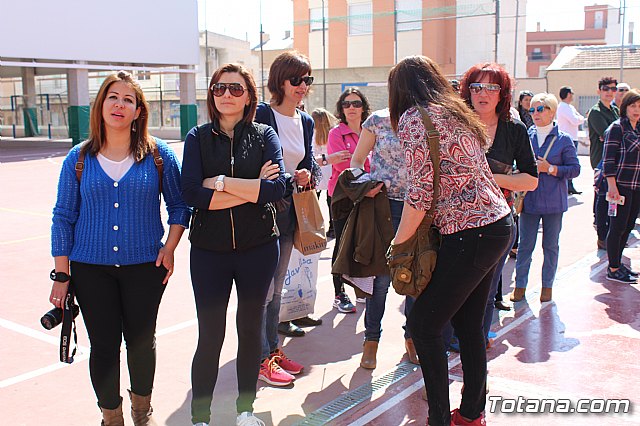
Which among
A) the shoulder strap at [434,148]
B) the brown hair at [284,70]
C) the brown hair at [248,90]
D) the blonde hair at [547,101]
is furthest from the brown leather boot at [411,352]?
the blonde hair at [547,101]

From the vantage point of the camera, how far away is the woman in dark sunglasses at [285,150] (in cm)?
425

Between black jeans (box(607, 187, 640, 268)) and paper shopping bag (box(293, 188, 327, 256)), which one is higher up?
paper shopping bag (box(293, 188, 327, 256))

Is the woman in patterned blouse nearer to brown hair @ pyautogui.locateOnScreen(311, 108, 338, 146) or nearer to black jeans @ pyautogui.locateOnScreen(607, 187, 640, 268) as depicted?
black jeans @ pyautogui.locateOnScreen(607, 187, 640, 268)

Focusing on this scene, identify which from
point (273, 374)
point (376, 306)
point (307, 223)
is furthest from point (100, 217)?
point (376, 306)

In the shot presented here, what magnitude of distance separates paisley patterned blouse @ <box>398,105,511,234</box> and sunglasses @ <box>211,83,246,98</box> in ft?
3.00

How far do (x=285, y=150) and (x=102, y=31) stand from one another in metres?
24.9

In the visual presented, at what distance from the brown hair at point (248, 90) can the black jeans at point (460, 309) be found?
4.17 ft

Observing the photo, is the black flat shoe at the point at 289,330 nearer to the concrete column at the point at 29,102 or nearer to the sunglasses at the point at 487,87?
the sunglasses at the point at 487,87

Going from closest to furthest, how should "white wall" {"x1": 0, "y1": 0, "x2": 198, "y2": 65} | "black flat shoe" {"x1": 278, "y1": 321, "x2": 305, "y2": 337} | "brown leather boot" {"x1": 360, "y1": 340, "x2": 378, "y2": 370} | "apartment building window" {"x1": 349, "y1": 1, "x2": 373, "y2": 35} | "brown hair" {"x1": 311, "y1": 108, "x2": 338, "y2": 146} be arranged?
"brown leather boot" {"x1": 360, "y1": 340, "x2": 378, "y2": 370} → "black flat shoe" {"x1": 278, "y1": 321, "x2": 305, "y2": 337} → "brown hair" {"x1": 311, "y1": 108, "x2": 338, "y2": 146} → "white wall" {"x1": 0, "y1": 0, "x2": 198, "y2": 65} → "apartment building window" {"x1": 349, "y1": 1, "x2": 373, "y2": 35}

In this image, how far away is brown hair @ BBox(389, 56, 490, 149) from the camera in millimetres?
3125

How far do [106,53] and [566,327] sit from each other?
25290mm

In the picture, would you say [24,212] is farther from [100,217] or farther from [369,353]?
[100,217]

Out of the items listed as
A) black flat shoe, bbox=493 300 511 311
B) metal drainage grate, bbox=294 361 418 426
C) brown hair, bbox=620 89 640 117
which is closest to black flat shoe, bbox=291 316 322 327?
metal drainage grate, bbox=294 361 418 426

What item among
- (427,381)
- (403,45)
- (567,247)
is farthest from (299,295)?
(403,45)
